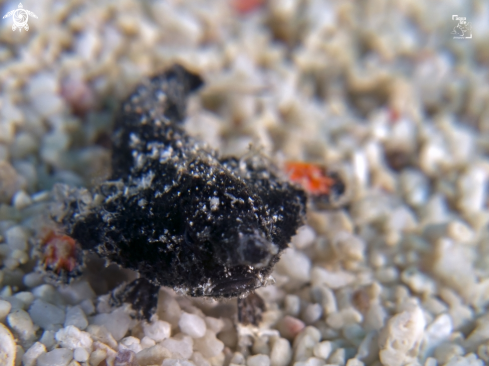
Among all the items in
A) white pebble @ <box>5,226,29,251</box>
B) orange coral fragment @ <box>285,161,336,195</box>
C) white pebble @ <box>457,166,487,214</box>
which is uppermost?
white pebble @ <box>457,166,487,214</box>

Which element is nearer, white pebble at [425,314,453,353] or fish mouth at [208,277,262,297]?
fish mouth at [208,277,262,297]

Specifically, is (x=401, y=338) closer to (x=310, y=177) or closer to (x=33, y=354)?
(x=310, y=177)

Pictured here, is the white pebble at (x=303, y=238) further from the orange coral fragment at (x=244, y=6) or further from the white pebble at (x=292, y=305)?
the orange coral fragment at (x=244, y=6)

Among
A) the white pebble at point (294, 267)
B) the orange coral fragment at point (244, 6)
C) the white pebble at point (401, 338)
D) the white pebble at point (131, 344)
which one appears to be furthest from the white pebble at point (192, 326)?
the orange coral fragment at point (244, 6)

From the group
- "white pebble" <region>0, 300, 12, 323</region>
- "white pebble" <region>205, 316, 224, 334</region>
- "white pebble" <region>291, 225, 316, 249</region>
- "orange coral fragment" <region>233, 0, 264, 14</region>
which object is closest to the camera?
"white pebble" <region>0, 300, 12, 323</region>

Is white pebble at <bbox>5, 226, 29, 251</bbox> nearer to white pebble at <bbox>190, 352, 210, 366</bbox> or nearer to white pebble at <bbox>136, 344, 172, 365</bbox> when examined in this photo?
white pebble at <bbox>136, 344, 172, 365</bbox>

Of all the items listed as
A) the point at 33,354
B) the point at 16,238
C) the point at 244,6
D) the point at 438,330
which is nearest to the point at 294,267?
the point at 438,330

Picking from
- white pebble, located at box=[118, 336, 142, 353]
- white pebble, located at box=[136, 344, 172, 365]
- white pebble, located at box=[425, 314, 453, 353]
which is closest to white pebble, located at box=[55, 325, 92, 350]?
white pebble, located at box=[118, 336, 142, 353]
